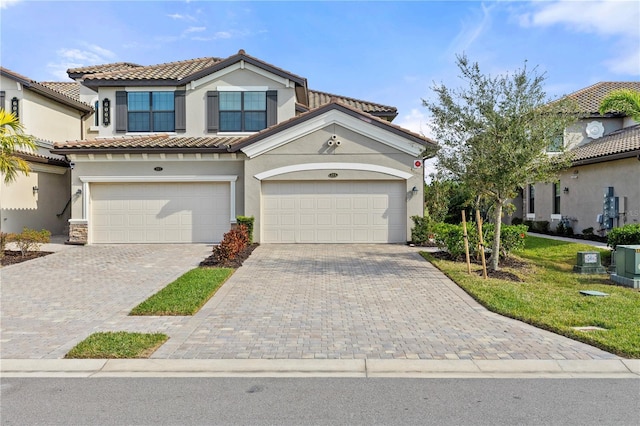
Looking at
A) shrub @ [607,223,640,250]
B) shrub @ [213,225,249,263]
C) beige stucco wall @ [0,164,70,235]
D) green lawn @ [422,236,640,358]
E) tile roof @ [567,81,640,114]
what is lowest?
green lawn @ [422,236,640,358]

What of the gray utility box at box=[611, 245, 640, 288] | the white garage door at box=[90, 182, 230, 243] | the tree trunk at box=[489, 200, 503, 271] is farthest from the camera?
the white garage door at box=[90, 182, 230, 243]

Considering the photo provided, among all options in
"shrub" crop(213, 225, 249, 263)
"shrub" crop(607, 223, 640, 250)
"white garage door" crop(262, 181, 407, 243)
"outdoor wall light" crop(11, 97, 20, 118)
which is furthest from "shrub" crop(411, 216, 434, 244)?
"outdoor wall light" crop(11, 97, 20, 118)

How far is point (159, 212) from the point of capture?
17781 millimetres

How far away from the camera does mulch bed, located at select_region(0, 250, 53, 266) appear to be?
1373 centimetres

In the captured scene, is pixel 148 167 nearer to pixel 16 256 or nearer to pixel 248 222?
pixel 248 222

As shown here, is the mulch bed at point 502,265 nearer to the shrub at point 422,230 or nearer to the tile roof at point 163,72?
the shrub at point 422,230

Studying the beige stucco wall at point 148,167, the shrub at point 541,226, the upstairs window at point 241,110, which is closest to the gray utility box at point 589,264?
the shrub at point 541,226

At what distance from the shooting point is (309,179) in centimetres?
1705

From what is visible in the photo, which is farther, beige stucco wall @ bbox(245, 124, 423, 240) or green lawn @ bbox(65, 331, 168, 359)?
beige stucco wall @ bbox(245, 124, 423, 240)

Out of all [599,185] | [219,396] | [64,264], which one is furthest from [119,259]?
[599,185]

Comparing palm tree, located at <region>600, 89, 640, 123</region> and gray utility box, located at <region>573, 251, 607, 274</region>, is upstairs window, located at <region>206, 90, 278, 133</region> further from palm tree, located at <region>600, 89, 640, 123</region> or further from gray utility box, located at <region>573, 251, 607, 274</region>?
gray utility box, located at <region>573, 251, 607, 274</region>

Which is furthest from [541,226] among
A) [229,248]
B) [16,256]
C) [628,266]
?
[16,256]

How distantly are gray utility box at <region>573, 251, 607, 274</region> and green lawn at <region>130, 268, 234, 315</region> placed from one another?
8940mm

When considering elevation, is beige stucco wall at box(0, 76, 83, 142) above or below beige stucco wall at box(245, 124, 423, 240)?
above
